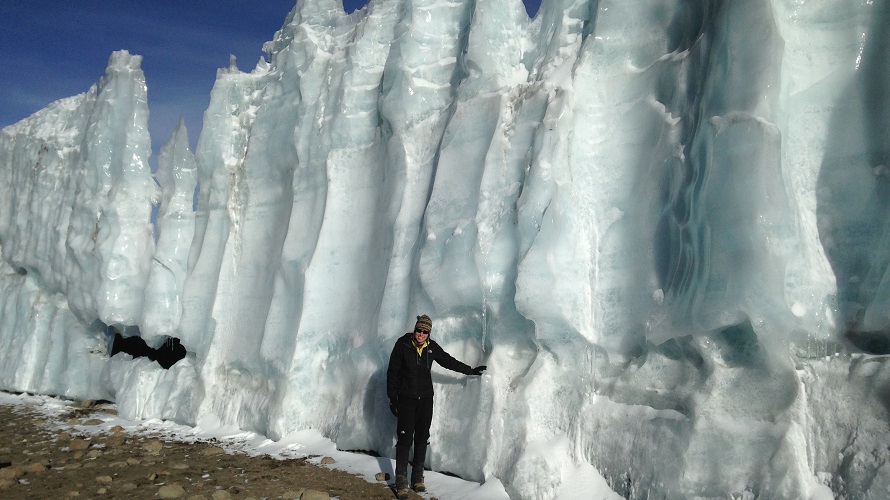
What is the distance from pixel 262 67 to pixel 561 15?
5067 mm

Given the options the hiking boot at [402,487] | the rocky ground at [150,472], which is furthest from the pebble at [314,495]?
the hiking boot at [402,487]

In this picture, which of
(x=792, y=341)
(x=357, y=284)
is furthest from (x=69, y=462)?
(x=792, y=341)

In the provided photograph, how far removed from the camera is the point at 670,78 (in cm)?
502

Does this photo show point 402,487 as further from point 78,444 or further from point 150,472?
point 78,444

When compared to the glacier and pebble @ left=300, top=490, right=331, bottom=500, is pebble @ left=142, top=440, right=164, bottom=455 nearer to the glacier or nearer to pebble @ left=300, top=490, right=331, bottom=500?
the glacier

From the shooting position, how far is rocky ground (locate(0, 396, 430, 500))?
15.6 feet

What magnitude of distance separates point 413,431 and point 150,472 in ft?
7.37

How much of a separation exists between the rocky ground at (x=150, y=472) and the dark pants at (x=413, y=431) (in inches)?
8.7

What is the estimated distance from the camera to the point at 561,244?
5.10 meters

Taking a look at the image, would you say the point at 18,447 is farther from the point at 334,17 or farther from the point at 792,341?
the point at 792,341

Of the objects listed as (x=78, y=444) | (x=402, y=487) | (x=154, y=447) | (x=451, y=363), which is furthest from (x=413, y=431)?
(x=78, y=444)

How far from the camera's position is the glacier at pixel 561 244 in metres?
3.94

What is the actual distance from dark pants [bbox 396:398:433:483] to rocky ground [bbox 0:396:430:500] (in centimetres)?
22

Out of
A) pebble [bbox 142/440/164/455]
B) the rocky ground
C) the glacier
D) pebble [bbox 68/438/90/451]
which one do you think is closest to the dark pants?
the rocky ground
